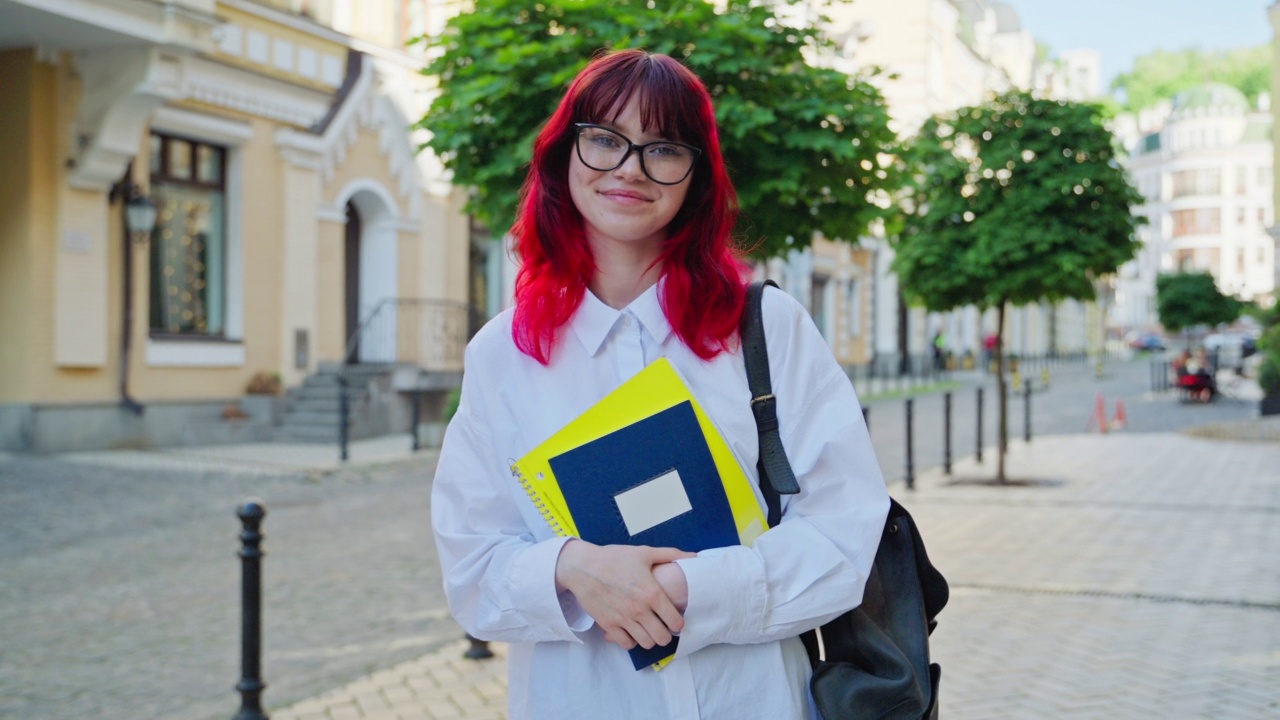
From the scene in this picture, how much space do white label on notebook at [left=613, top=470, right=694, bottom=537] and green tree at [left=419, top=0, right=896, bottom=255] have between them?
480 cm

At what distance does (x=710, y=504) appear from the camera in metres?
1.81

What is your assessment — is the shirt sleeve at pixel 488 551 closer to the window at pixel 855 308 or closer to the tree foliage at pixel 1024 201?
the tree foliage at pixel 1024 201

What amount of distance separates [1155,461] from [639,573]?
14950 millimetres

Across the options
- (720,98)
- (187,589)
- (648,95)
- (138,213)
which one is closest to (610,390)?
(648,95)

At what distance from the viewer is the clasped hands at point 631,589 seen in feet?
5.65

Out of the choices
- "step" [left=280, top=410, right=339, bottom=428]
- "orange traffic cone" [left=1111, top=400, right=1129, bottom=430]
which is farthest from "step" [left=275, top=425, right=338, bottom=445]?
"orange traffic cone" [left=1111, top=400, right=1129, bottom=430]

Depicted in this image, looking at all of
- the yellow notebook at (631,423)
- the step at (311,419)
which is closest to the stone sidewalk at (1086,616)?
the yellow notebook at (631,423)

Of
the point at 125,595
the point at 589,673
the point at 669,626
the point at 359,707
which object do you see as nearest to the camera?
the point at 669,626

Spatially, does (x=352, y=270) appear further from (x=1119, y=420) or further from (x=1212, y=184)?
(x=1212, y=184)

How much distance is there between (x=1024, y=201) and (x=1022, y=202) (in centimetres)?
2

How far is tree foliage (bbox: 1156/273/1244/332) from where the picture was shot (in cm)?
3503

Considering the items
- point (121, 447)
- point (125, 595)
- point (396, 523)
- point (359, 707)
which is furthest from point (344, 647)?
point (121, 447)

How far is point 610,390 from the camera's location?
1.90 metres

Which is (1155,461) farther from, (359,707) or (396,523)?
(359,707)
